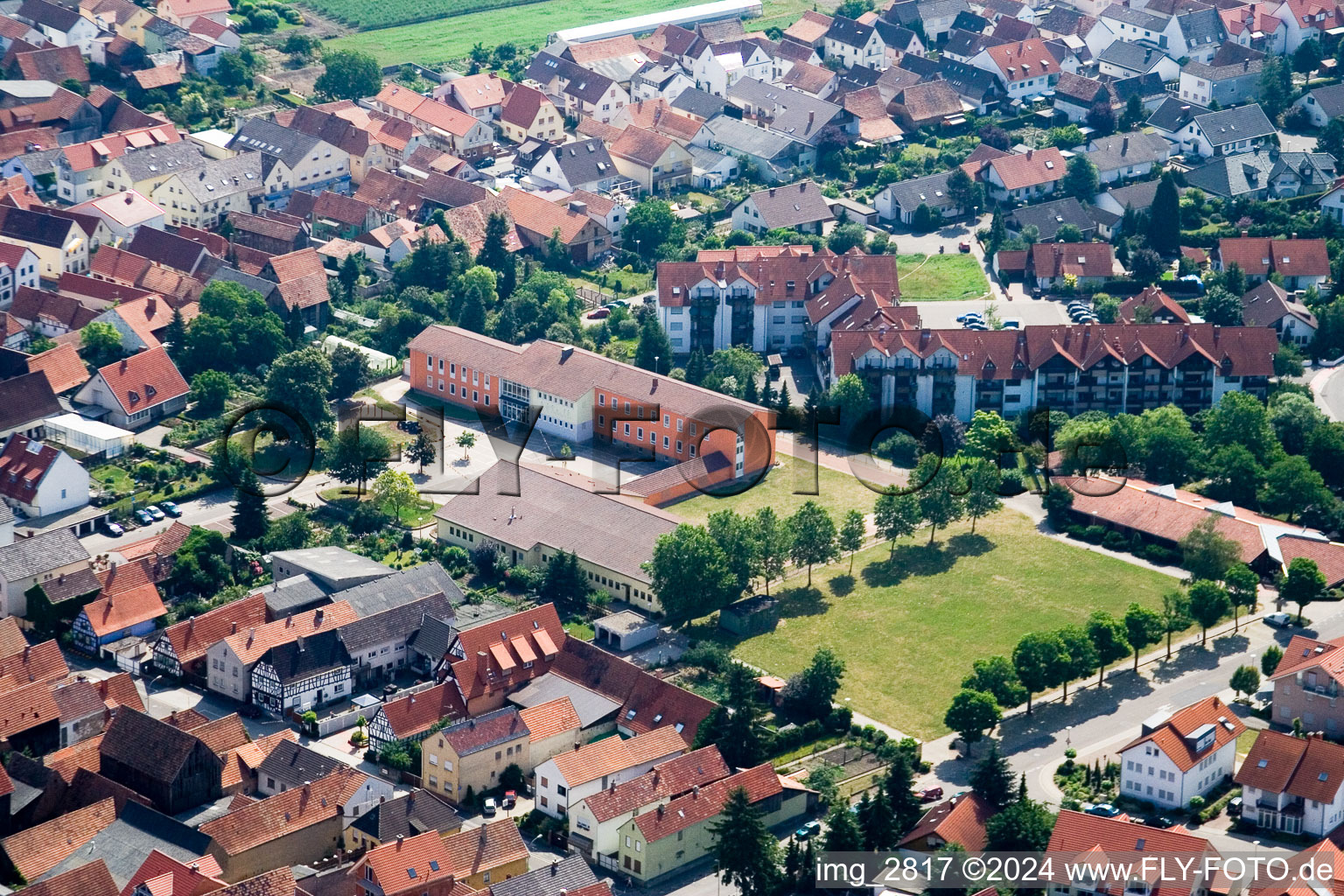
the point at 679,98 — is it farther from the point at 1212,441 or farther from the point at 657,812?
the point at 657,812

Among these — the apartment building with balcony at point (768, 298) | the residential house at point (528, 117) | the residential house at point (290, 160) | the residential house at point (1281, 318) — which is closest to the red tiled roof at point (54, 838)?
the apartment building with balcony at point (768, 298)

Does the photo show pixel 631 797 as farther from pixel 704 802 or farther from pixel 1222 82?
pixel 1222 82

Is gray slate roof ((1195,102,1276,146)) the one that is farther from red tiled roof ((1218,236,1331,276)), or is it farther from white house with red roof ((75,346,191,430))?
white house with red roof ((75,346,191,430))

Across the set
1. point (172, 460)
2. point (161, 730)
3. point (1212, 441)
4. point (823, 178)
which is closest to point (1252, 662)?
point (1212, 441)

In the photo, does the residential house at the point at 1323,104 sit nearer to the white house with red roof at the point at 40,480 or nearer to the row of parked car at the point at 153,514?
the row of parked car at the point at 153,514

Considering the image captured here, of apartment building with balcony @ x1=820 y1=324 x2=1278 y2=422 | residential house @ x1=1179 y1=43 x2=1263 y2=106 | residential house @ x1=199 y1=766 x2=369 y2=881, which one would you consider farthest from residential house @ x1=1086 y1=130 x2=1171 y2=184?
residential house @ x1=199 y1=766 x2=369 y2=881

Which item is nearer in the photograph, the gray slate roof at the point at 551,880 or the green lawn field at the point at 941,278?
the gray slate roof at the point at 551,880

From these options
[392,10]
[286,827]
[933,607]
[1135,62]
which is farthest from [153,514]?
[1135,62]
